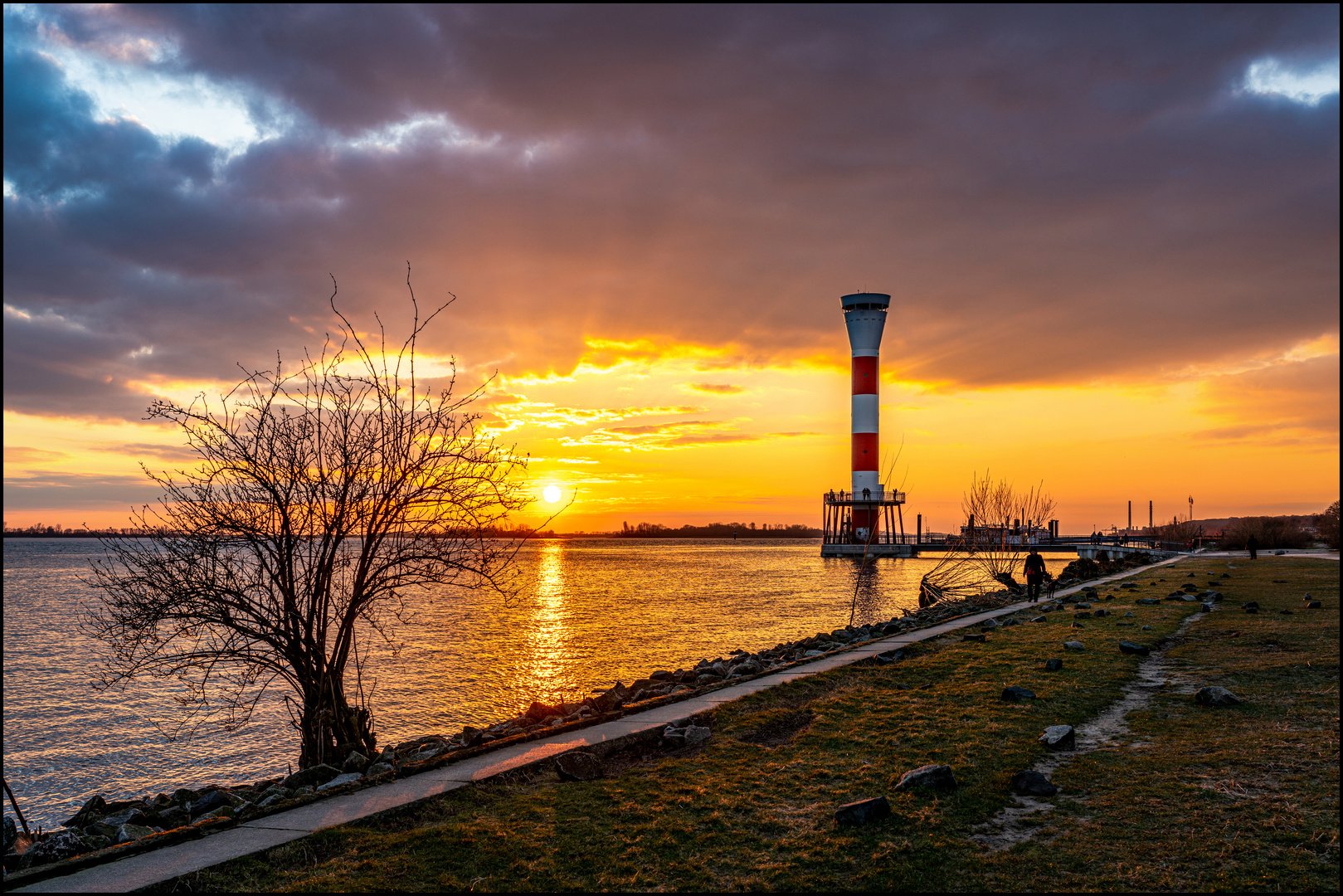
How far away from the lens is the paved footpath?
6.02m

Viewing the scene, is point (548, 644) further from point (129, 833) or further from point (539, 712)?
point (129, 833)

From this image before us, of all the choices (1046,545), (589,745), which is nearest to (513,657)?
(589,745)

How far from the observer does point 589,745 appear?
9.42 m

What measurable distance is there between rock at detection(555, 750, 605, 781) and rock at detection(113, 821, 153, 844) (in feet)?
12.2

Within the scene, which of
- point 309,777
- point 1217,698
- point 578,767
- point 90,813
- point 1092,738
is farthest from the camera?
point 90,813

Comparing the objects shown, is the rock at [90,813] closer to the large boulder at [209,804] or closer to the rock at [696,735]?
the large boulder at [209,804]

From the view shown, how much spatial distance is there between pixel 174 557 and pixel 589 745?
563 centimetres

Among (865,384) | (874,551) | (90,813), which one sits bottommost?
(874,551)

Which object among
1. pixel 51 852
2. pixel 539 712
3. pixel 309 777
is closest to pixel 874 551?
pixel 539 712

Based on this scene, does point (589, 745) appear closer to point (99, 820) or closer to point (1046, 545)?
point (99, 820)

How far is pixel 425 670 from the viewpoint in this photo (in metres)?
23.3

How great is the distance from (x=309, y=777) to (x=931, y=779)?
7.00m

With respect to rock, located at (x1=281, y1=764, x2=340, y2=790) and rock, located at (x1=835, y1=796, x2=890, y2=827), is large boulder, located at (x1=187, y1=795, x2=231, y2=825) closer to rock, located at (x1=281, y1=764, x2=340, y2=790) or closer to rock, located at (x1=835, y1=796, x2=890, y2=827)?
rock, located at (x1=281, y1=764, x2=340, y2=790)

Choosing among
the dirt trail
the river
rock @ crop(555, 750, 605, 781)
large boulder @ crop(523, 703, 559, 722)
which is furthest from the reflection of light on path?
the dirt trail
